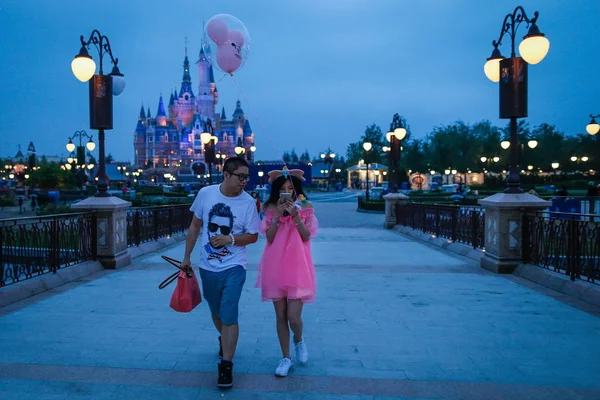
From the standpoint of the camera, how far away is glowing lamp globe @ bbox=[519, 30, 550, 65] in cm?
806

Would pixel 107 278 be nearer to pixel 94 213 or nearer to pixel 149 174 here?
pixel 94 213

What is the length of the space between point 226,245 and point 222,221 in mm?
202

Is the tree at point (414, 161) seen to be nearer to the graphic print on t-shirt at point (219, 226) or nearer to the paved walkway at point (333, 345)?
the paved walkway at point (333, 345)

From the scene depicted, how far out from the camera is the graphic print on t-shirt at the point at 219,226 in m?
3.88

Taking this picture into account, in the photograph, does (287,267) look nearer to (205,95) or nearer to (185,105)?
(205,95)

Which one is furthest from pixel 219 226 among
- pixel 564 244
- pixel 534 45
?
pixel 534 45

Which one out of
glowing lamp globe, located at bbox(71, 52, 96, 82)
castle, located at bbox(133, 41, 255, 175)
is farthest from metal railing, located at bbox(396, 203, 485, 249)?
castle, located at bbox(133, 41, 255, 175)

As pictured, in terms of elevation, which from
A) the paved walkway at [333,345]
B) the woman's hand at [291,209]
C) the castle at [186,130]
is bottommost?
the paved walkway at [333,345]

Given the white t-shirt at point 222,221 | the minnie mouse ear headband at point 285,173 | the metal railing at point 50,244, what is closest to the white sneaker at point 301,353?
the white t-shirt at point 222,221

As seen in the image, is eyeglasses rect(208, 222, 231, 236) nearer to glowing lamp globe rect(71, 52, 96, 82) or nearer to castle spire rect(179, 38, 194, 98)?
glowing lamp globe rect(71, 52, 96, 82)

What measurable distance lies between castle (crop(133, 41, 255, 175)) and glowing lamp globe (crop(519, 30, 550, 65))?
Answer: 134938 millimetres

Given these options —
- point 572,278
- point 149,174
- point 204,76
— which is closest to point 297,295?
point 572,278

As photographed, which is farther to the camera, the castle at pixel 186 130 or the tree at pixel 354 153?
the castle at pixel 186 130

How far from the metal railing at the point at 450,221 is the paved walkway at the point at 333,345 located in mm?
3060
